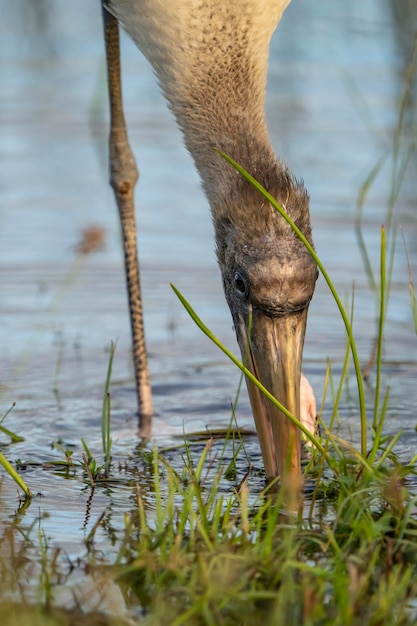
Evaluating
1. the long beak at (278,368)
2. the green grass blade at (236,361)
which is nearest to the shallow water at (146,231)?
the long beak at (278,368)

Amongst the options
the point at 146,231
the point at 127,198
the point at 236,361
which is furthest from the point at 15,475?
the point at 146,231

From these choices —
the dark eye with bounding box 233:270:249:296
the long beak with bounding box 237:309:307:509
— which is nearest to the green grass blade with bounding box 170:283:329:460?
the long beak with bounding box 237:309:307:509

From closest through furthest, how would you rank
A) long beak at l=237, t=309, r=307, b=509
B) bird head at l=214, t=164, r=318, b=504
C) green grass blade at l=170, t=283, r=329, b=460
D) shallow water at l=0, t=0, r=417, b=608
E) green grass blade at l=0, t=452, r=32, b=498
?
green grass blade at l=170, t=283, r=329, b=460 → green grass blade at l=0, t=452, r=32, b=498 → bird head at l=214, t=164, r=318, b=504 → long beak at l=237, t=309, r=307, b=509 → shallow water at l=0, t=0, r=417, b=608

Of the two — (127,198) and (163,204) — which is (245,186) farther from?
(163,204)

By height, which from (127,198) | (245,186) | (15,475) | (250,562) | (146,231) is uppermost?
(146,231)

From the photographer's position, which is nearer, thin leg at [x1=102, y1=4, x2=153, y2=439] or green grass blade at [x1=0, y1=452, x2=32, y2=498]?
green grass blade at [x1=0, y1=452, x2=32, y2=498]

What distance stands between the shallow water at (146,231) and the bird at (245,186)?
0.45m

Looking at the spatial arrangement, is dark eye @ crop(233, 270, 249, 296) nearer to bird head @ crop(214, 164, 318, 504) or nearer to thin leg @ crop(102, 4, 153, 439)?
bird head @ crop(214, 164, 318, 504)

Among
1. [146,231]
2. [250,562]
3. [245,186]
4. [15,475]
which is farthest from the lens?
[146,231]

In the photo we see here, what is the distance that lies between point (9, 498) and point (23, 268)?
359 centimetres

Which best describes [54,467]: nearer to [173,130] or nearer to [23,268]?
[23,268]

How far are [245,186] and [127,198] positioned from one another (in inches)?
89.7

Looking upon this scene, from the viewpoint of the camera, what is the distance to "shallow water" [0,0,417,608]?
21.1ft

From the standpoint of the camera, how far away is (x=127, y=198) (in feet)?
24.8
